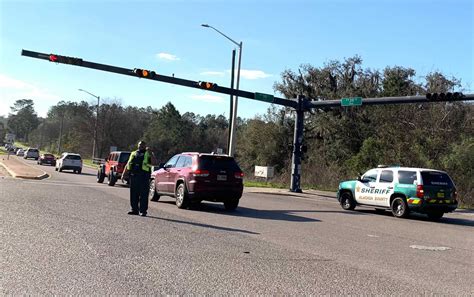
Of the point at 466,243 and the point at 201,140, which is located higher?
the point at 201,140

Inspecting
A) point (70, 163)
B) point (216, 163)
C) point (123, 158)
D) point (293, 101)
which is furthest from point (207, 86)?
point (70, 163)

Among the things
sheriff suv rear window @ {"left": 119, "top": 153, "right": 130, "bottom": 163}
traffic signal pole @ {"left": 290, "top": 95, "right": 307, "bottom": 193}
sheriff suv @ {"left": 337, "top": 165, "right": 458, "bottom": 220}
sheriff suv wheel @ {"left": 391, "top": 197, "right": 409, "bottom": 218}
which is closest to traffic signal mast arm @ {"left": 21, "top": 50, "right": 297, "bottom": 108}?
traffic signal pole @ {"left": 290, "top": 95, "right": 307, "bottom": 193}

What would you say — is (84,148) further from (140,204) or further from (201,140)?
(140,204)

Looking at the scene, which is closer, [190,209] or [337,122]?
[190,209]

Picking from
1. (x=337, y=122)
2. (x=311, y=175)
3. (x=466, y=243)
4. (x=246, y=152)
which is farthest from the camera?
(x=246, y=152)

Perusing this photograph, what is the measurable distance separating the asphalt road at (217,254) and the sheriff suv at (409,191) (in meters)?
2.36

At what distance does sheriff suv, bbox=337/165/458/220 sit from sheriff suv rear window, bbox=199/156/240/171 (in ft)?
18.2

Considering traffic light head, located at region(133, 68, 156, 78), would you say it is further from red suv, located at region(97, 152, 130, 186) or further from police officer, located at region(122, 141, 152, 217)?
police officer, located at region(122, 141, 152, 217)

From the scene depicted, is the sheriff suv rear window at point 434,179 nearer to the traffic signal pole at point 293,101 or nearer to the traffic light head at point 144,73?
the traffic signal pole at point 293,101

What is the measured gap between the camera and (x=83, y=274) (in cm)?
678

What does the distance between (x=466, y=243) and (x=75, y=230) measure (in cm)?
876

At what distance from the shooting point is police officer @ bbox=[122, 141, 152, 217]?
1348cm

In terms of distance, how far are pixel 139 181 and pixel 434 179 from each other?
1000cm

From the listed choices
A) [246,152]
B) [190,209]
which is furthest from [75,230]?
[246,152]
